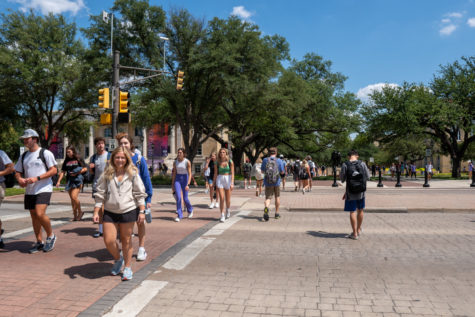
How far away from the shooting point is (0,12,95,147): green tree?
27016 millimetres

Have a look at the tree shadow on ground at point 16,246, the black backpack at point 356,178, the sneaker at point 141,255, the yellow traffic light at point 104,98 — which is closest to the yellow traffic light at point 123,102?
the yellow traffic light at point 104,98

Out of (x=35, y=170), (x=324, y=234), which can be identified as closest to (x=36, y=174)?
(x=35, y=170)

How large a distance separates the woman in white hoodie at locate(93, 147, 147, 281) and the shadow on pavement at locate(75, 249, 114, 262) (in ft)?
3.46

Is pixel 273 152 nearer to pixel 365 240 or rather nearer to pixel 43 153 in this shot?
pixel 365 240

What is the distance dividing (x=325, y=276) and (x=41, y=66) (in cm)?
2836

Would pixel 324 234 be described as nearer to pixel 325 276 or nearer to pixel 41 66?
pixel 325 276

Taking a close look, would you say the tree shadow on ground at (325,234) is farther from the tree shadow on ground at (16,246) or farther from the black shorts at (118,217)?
the tree shadow on ground at (16,246)

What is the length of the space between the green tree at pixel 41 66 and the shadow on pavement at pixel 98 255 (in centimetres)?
2294

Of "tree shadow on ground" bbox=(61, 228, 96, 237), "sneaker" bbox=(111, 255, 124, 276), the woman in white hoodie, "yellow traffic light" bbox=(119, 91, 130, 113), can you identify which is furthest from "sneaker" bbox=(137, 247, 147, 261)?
"yellow traffic light" bbox=(119, 91, 130, 113)

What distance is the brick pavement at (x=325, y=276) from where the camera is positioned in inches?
141

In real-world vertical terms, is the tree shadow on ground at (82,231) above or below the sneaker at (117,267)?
below

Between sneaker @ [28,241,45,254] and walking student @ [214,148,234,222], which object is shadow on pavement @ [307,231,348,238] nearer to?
walking student @ [214,148,234,222]

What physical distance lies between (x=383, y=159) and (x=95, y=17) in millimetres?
73373

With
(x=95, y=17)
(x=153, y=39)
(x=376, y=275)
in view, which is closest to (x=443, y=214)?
(x=376, y=275)
